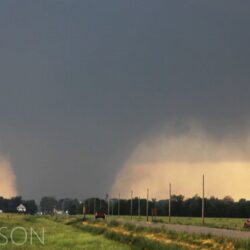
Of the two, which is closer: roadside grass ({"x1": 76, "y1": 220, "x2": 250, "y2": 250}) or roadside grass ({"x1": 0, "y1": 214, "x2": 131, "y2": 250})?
roadside grass ({"x1": 76, "y1": 220, "x2": 250, "y2": 250})

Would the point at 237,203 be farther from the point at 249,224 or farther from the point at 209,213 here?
the point at 249,224

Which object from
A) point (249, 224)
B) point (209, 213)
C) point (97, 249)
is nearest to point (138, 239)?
point (97, 249)

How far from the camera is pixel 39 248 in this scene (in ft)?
136

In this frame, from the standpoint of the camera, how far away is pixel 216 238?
42.1m

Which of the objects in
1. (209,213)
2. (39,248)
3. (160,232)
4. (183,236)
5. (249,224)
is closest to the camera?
Answer: (39,248)

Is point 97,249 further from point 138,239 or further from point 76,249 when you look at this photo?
point 138,239

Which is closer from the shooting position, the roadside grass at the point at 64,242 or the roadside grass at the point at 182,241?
the roadside grass at the point at 182,241

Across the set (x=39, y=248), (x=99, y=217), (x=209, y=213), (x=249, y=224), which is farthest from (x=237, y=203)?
(x=39, y=248)

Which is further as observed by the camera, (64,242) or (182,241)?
(64,242)

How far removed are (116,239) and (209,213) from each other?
14782cm

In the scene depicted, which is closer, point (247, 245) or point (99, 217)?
point (247, 245)

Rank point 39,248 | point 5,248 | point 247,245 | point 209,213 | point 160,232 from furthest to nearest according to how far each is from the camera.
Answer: point 209,213
point 160,232
point 39,248
point 5,248
point 247,245

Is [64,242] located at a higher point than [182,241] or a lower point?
lower

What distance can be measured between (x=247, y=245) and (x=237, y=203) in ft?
541
